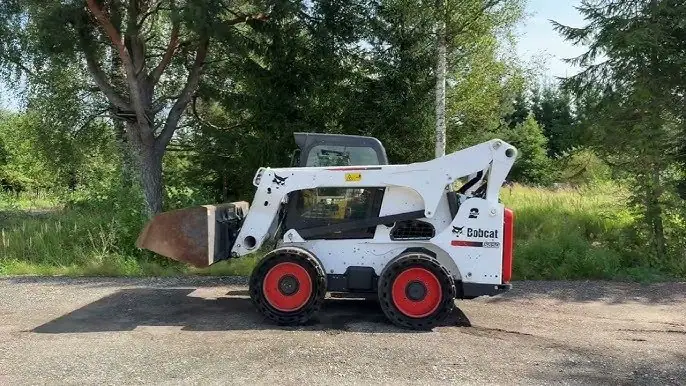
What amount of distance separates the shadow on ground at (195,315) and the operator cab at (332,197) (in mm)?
970

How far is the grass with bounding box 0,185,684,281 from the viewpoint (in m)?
10.1

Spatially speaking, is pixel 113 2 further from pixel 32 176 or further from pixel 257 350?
pixel 32 176

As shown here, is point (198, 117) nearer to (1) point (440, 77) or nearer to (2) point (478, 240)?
(1) point (440, 77)

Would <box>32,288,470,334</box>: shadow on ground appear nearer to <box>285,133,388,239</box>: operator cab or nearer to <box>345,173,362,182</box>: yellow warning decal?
<box>285,133,388,239</box>: operator cab

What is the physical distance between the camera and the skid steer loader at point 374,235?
6621 millimetres

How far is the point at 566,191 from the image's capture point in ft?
49.2

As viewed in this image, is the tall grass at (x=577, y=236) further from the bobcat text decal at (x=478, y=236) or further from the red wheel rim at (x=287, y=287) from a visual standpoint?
the red wheel rim at (x=287, y=287)

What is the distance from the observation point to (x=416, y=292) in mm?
6598

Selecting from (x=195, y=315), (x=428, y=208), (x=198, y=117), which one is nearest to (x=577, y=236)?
(x=428, y=208)

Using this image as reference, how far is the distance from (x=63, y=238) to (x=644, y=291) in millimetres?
10177

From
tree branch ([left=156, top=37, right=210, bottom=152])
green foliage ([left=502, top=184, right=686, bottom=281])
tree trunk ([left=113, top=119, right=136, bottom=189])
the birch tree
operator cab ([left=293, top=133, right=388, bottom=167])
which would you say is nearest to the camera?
operator cab ([left=293, top=133, right=388, bottom=167])

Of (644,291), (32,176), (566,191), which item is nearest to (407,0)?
(566,191)

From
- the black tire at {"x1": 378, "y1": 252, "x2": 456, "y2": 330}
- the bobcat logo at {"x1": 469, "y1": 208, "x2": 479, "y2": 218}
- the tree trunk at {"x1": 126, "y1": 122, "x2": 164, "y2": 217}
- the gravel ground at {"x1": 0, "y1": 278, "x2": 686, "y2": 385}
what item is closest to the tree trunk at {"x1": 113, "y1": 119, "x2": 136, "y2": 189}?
the tree trunk at {"x1": 126, "y1": 122, "x2": 164, "y2": 217}

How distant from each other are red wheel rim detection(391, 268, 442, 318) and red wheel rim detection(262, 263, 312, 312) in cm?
96
